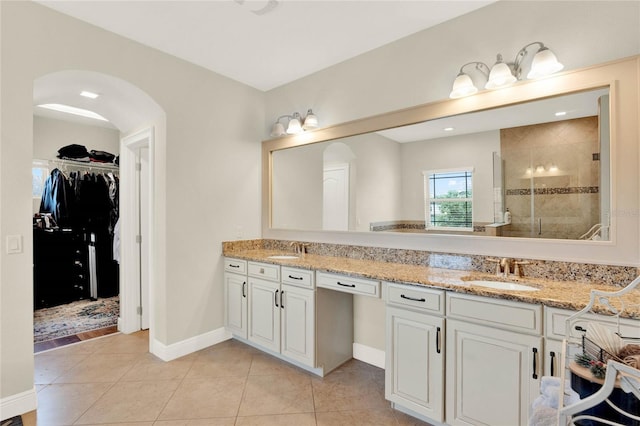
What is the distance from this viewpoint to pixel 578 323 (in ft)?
4.81

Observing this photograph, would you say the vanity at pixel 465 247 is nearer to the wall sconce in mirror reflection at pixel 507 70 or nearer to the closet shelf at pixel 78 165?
the wall sconce in mirror reflection at pixel 507 70

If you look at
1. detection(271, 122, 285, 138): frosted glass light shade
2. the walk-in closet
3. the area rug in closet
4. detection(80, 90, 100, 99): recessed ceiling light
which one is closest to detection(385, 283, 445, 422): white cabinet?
detection(271, 122, 285, 138): frosted glass light shade

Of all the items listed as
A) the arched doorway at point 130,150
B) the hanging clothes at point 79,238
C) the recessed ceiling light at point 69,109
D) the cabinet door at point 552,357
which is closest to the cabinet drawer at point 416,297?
the cabinet door at point 552,357

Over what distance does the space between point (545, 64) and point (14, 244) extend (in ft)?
11.4

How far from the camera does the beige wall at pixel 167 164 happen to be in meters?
2.03

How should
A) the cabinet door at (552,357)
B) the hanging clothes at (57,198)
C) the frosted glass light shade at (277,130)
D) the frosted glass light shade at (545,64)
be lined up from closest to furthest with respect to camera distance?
the cabinet door at (552,357)
the frosted glass light shade at (545,64)
the frosted glass light shade at (277,130)
the hanging clothes at (57,198)

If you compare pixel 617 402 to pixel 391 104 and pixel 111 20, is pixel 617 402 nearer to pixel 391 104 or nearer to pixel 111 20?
pixel 391 104

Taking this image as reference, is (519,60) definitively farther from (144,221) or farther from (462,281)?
(144,221)

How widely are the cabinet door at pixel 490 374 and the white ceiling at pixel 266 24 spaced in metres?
2.16

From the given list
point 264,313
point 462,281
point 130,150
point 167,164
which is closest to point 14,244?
point 167,164

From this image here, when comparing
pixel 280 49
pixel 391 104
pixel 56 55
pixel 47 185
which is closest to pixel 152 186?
pixel 56 55

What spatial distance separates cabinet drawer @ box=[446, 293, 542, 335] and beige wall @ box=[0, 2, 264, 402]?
234 centimetres

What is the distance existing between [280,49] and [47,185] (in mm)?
4159

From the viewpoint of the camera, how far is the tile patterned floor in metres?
2.04
